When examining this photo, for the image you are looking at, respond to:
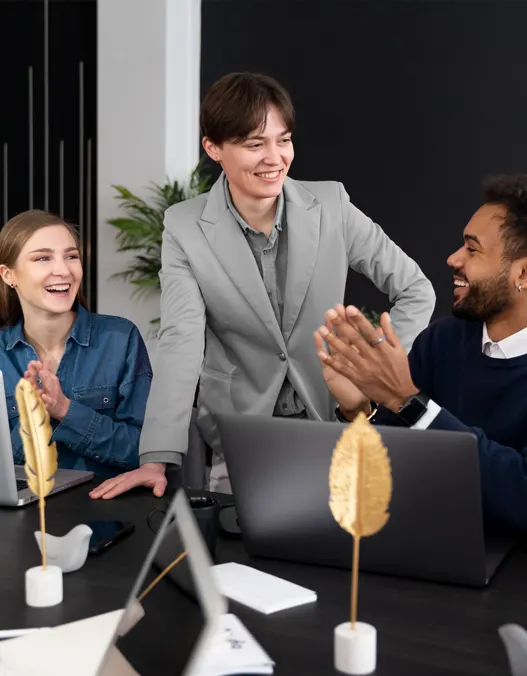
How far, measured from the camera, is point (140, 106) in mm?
5262

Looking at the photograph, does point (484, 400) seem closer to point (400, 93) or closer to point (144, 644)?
point (144, 644)

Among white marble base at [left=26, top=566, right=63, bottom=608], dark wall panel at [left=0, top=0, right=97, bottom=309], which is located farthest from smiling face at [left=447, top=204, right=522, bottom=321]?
dark wall panel at [left=0, top=0, right=97, bottom=309]

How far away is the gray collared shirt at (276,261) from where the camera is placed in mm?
2598

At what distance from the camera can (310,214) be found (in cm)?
260

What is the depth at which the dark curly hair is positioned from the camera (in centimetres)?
194

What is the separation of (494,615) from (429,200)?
434 centimetres

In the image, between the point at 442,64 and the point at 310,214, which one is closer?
the point at 310,214

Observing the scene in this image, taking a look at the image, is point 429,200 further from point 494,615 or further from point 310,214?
point 494,615

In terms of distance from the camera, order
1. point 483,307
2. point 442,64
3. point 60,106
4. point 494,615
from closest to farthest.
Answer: point 494,615 → point 483,307 → point 442,64 → point 60,106

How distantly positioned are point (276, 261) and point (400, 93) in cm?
311

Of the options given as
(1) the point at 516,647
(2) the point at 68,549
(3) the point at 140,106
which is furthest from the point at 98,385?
(3) the point at 140,106

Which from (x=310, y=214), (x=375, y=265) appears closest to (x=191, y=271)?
(x=310, y=214)

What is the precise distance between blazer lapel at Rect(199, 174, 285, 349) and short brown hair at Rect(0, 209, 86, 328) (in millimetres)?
464

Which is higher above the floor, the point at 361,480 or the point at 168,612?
the point at 361,480
